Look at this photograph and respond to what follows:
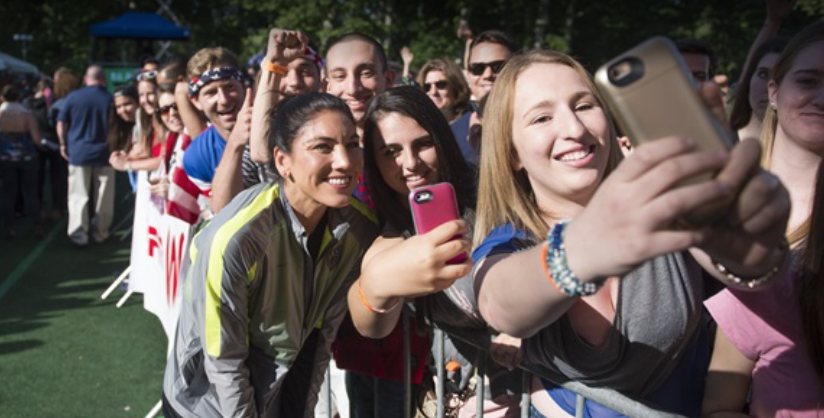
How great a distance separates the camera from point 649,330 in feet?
4.96

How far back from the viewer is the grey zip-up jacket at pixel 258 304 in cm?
247

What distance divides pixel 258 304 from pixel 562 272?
1646 millimetres

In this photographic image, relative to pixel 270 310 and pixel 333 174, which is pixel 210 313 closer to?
pixel 270 310

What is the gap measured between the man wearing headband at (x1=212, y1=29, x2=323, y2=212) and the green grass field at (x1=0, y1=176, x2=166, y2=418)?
204 cm

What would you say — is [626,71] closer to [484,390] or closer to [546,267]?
[546,267]

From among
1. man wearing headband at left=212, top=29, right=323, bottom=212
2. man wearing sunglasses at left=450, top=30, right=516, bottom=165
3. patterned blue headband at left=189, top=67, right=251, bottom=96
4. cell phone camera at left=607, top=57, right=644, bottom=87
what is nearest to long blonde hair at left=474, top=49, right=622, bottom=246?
cell phone camera at left=607, top=57, right=644, bottom=87

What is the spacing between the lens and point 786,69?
81.2 inches

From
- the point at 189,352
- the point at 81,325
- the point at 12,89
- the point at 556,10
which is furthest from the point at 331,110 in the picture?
the point at 556,10

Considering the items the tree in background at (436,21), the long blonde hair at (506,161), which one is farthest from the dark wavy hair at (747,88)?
the tree in background at (436,21)

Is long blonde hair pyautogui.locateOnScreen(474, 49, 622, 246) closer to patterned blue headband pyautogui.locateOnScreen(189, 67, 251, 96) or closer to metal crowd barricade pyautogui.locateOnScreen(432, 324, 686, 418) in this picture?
metal crowd barricade pyautogui.locateOnScreen(432, 324, 686, 418)

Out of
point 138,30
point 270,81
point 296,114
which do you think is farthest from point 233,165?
point 138,30

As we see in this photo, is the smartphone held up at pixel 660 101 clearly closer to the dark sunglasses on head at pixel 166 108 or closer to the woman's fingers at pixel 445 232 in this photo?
the woman's fingers at pixel 445 232

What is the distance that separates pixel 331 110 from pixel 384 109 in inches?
10.4

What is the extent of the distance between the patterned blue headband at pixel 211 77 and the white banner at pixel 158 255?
29.4 inches
